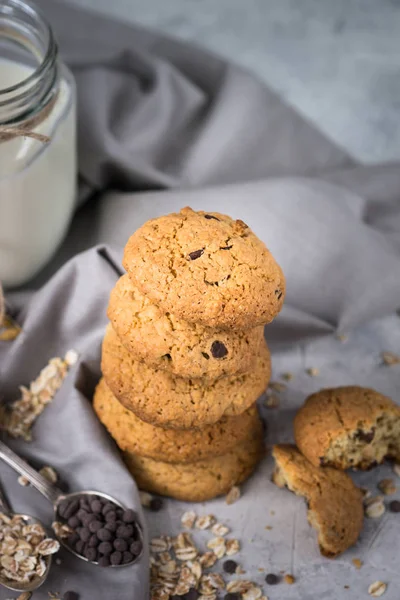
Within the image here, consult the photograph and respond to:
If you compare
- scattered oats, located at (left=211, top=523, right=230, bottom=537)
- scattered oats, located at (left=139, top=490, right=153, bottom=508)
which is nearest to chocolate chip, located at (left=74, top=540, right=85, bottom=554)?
scattered oats, located at (left=139, top=490, right=153, bottom=508)

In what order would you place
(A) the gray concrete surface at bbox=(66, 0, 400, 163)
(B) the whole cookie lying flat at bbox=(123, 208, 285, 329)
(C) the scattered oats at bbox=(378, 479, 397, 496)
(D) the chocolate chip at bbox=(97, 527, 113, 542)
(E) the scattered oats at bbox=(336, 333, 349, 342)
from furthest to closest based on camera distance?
1. (A) the gray concrete surface at bbox=(66, 0, 400, 163)
2. (E) the scattered oats at bbox=(336, 333, 349, 342)
3. (C) the scattered oats at bbox=(378, 479, 397, 496)
4. (D) the chocolate chip at bbox=(97, 527, 113, 542)
5. (B) the whole cookie lying flat at bbox=(123, 208, 285, 329)

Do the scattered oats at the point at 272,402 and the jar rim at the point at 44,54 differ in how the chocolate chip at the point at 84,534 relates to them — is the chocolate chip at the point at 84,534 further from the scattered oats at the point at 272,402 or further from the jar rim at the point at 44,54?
the jar rim at the point at 44,54

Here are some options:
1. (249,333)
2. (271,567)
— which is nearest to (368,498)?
(271,567)

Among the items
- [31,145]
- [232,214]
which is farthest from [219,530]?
[31,145]

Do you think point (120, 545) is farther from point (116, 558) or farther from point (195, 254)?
point (195, 254)

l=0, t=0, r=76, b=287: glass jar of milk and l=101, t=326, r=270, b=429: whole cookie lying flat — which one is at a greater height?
l=0, t=0, r=76, b=287: glass jar of milk

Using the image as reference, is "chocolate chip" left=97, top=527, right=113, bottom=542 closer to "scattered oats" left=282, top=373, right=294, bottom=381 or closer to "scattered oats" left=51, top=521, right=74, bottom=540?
"scattered oats" left=51, top=521, right=74, bottom=540
